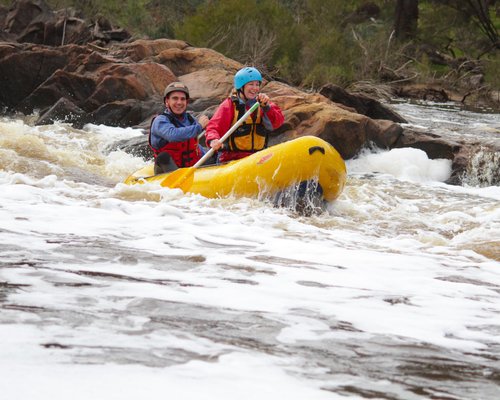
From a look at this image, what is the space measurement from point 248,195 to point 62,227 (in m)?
2.12

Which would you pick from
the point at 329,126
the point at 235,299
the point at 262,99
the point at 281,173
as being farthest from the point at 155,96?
the point at 235,299

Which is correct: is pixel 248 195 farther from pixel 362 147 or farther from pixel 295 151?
pixel 362 147

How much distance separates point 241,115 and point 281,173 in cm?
129

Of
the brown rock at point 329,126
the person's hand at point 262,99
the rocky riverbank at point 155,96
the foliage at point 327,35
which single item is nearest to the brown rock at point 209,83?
the rocky riverbank at point 155,96

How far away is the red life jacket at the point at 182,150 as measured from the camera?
760cm

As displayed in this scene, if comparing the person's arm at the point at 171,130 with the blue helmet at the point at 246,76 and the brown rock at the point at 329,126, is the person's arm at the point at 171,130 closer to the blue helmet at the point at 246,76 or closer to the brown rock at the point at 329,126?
the blue helmet at the point at 246,76

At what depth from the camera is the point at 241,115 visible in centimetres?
781

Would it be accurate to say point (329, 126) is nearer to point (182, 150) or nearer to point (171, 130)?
point (182, 150)

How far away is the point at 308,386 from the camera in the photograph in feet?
8.30

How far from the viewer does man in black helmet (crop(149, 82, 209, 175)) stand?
7.46 m

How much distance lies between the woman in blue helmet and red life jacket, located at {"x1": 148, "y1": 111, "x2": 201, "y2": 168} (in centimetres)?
17

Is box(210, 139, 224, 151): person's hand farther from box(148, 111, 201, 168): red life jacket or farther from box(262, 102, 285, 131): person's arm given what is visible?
box(262, 102, 285, 131): person's arm

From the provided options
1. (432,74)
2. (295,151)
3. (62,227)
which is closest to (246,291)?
(62,227)

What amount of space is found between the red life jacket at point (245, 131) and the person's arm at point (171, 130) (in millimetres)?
413
